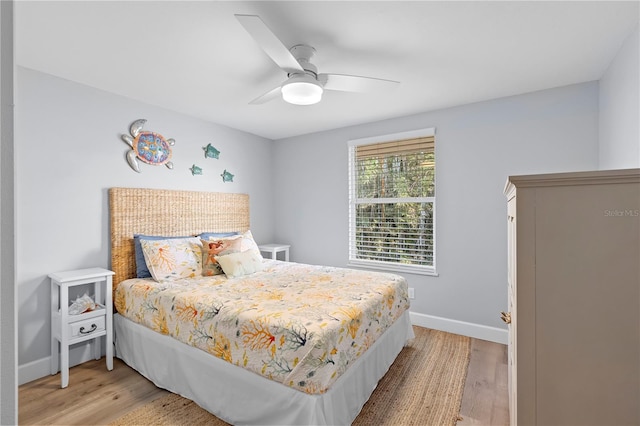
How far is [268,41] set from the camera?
64.1 inches

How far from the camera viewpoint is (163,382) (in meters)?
2.23

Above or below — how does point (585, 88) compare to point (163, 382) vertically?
above

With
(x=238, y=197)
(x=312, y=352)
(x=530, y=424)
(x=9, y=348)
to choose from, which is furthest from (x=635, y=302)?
(x=238, y=197)

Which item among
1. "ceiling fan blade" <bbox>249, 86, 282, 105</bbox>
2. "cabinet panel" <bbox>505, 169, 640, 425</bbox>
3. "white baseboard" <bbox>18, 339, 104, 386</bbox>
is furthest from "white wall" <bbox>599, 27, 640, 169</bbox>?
"white baseboard" <bbox>18, 339, 104, 386</bbox>

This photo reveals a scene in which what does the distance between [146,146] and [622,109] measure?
403 centimetres

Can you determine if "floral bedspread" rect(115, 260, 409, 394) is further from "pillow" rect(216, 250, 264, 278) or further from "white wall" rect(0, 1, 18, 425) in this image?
"white wall" rect(0, 1, 18, 425)

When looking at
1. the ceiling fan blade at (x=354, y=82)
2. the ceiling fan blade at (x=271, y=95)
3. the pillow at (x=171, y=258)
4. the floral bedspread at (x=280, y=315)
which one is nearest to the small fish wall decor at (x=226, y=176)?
the pillow at (x=171, y=258)

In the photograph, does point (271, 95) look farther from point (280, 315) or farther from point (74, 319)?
point (74, 319)

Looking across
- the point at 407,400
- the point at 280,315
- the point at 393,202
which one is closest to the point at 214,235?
the point at 280,315

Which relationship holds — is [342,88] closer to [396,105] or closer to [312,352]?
[396,105]

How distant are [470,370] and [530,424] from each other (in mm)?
1592

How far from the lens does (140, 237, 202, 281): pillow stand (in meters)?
2.70

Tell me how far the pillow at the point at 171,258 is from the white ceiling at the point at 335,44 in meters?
1.44

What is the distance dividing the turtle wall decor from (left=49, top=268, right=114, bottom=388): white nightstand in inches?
44.6
